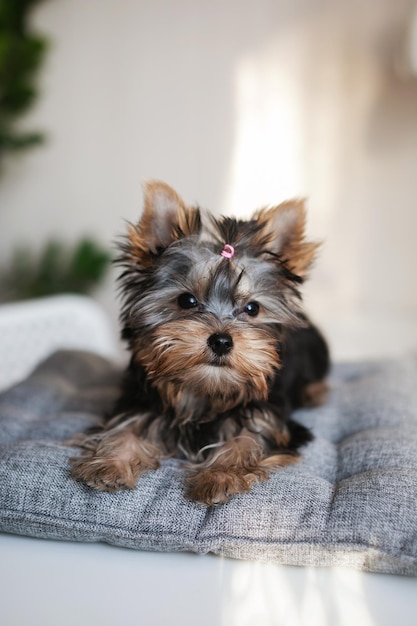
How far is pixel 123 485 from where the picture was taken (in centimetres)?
191

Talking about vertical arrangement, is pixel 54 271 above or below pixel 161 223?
below

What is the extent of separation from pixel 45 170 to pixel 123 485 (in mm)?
4153

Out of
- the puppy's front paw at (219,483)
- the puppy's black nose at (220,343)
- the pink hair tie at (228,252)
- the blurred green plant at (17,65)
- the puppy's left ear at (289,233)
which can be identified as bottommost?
the puppy's front paw at (219,483)

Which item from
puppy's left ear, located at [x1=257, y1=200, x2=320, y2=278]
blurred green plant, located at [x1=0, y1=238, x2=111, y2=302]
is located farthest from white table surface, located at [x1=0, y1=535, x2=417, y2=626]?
blurred green plant, located at [x1=0, y1=238, x2=111, y2=302]

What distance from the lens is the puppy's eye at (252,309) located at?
7.03ft

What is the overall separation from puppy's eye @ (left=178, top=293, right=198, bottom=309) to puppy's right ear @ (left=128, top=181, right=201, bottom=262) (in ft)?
0.65

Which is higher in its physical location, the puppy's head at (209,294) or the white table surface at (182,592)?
the puppy's head at (209,294)

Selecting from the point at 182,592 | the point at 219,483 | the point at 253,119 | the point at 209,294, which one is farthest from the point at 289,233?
the point at 253,119

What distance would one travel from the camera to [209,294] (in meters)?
2.10

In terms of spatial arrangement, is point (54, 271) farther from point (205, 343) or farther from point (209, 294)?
point (205, 343)

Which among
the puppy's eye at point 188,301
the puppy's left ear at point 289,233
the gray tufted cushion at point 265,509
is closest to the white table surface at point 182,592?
the gray tufted cushion at point 265,509

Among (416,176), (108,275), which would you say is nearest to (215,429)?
(416,176)

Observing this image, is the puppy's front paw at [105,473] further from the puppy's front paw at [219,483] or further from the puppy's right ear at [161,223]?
the puppy's right ear at [161,223]

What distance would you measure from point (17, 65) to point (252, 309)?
12.1 feet
